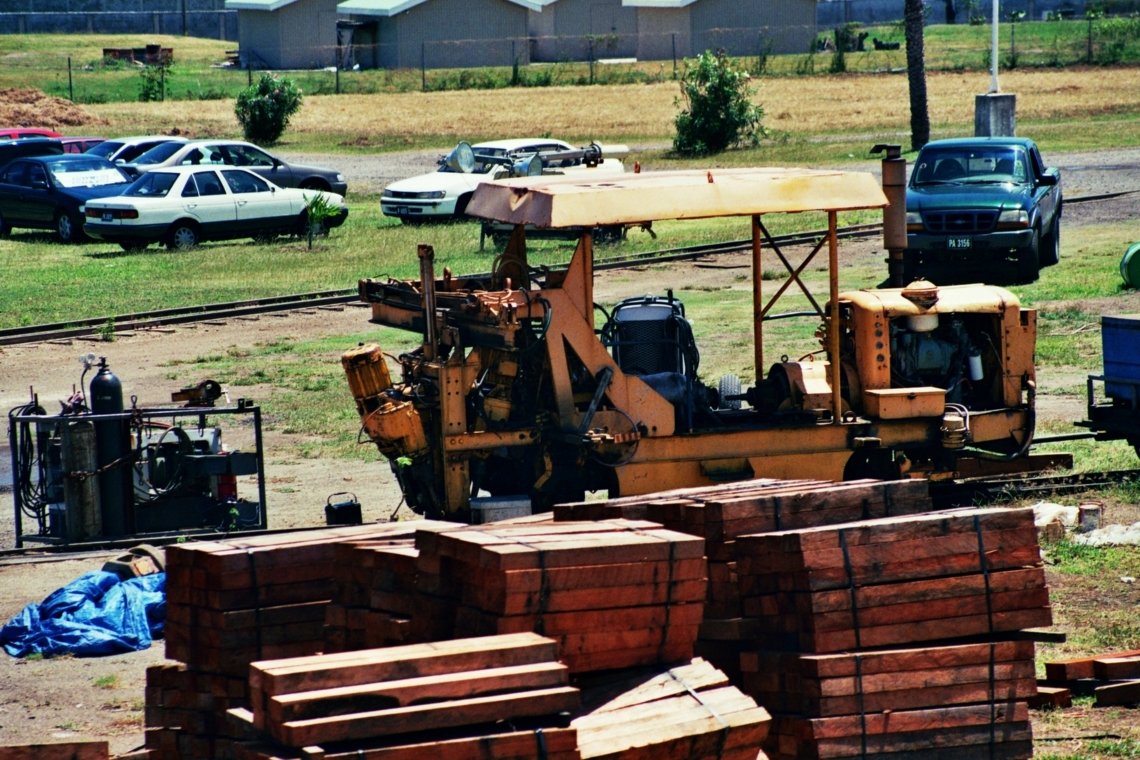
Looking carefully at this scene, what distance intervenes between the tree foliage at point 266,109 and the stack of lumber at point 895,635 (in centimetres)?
4081

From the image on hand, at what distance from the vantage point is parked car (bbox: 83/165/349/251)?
29.4 meters

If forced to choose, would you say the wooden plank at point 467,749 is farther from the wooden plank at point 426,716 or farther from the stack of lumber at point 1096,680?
the stack of lumber at point 1096,680

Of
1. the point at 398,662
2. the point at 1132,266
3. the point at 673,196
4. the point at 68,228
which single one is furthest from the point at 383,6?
the point at 398,662

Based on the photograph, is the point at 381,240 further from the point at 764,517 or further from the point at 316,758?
the point at 316,758

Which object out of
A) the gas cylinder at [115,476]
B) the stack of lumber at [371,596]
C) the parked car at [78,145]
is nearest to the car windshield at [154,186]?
the parked car at [78,145]

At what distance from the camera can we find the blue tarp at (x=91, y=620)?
1055 centimetres

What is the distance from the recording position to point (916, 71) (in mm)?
36719

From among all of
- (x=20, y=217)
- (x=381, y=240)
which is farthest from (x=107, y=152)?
(x=381, y=240)

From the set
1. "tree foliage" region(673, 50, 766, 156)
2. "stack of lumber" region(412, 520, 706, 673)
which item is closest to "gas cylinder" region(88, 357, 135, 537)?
"stack of lumber" region(412, 520, 706, 673)

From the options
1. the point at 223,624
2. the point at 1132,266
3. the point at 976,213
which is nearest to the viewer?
the point at 223,624

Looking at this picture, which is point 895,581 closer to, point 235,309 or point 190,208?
point 235,309

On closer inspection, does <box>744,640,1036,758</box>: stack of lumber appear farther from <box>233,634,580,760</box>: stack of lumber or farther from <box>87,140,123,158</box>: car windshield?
<box>87,140,123,158</box>: car windshield

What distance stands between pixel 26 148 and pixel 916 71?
737 inches

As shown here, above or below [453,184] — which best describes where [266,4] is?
above
